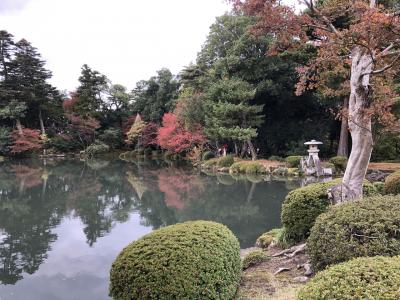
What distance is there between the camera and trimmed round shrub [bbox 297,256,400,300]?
192cm

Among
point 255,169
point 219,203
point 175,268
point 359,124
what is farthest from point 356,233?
point 255,169

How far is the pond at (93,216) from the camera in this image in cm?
545

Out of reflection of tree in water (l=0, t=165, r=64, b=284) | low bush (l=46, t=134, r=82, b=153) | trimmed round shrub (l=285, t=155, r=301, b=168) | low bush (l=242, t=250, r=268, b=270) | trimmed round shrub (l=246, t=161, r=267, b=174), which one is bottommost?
reflection of tree in water (l=0, t=165, r=64, b=284)

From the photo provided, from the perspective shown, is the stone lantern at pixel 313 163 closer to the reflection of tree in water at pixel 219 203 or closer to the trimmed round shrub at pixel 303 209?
the reflection of tree in water at pixel 219 203

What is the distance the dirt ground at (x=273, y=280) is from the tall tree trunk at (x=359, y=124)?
1135 mm

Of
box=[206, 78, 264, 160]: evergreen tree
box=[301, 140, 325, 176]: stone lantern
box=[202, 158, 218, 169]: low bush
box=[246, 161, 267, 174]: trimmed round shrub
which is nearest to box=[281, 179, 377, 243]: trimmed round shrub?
box=[301, 140, 325, 176]: stone lantern

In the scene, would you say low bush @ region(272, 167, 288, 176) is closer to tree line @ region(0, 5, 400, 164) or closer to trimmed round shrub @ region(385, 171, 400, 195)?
tree line @ region(0, 5, 400, 164)

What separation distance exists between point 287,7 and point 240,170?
1332 centimetres

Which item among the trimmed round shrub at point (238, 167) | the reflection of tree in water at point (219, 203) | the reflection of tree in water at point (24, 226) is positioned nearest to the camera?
the reflection of tree in water at point (24, 226)

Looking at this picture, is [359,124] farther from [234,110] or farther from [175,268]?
[234,110]

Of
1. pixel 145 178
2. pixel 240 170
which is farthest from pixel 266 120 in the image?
pixel 145 178

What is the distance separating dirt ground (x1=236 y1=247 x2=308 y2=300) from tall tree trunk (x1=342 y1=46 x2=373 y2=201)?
Result: 3.72ft

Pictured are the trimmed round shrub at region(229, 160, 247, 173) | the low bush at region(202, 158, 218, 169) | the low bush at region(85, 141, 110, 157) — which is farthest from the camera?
the low bush at region(85, 141, 110, 157)

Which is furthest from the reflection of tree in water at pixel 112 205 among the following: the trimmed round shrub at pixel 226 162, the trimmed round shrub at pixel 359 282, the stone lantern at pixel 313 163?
the trimmed round shrub at pixel 359 282
